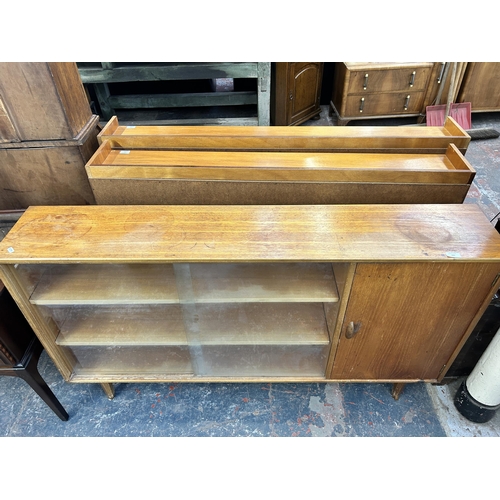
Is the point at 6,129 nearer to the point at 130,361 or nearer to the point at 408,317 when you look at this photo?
the point at 130,361

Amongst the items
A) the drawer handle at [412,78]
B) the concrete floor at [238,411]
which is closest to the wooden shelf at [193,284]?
the concrete floor at [238,411]

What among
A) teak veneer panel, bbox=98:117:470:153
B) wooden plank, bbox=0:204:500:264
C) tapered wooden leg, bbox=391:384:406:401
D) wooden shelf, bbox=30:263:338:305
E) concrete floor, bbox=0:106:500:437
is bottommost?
concrete floor, bbox=0:106:500:437

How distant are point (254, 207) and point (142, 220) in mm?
401

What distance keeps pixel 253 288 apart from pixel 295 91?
2627 mm

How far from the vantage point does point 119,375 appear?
5.25 feet

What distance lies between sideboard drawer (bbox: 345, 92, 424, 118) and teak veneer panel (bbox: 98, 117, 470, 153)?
2.07 m

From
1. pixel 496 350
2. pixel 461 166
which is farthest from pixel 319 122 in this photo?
pixel 496 350

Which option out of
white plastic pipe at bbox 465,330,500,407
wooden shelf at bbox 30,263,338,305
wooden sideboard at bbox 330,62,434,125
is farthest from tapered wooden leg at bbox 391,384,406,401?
wooden sideboard at bbox 330,62,434,125

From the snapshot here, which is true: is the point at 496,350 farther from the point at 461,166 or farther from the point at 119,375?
the point at 119,375

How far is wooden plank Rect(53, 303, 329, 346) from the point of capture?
4.89 ft

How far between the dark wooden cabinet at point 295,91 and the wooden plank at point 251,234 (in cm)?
229

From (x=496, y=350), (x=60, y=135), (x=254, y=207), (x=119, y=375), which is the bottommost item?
(x=119, y=375)

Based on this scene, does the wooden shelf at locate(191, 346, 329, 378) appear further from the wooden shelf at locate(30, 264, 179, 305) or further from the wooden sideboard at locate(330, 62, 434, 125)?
the wooden sideboard at locate(330, 62, 434, 125)

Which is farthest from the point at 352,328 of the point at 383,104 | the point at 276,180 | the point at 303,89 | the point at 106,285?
the point at 383,104
